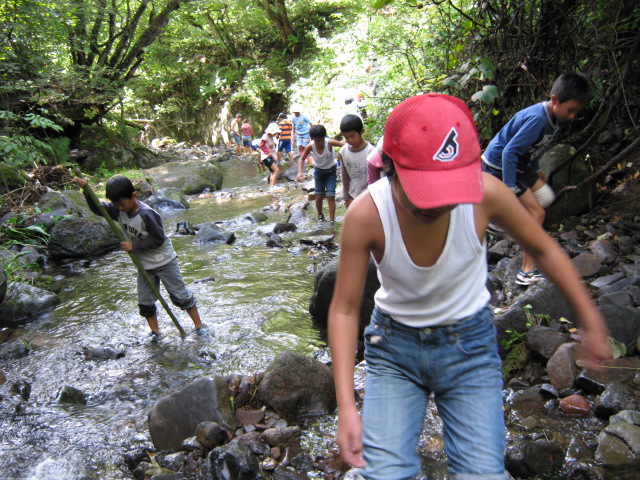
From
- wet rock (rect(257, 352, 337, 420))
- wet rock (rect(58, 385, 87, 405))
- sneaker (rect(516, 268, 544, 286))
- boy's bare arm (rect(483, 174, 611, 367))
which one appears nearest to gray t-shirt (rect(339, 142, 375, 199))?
sneaker (rect(516, 268, 544, 286))

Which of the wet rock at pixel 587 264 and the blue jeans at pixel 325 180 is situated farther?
the blue jeans at pixel 325 180

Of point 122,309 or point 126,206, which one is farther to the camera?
point 122,309

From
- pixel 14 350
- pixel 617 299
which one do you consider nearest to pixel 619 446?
pixel 617 299

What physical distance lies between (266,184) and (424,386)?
13506 mm

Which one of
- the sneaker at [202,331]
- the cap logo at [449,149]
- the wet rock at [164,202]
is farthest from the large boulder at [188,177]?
the cap logo at [449,149]

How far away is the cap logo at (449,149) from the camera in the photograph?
1399mm

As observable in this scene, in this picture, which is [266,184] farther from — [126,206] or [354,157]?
[126,206]

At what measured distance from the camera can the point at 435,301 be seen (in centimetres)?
165

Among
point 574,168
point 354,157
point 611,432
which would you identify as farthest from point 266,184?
point 611,432

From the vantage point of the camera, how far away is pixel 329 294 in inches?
185

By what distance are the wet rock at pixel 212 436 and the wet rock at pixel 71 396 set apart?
1388mm

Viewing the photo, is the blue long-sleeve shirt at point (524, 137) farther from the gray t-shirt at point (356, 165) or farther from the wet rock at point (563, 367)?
the gray t-shirt at point (356, 165)

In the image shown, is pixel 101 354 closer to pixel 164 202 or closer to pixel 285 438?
pixel 285 438

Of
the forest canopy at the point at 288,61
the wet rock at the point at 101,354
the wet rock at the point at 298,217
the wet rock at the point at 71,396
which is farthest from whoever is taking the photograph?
the wet rock at the point at 298,217
